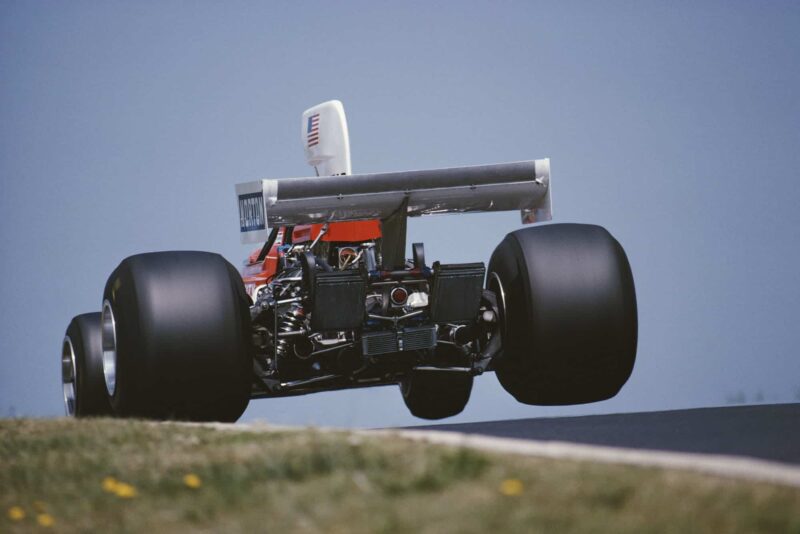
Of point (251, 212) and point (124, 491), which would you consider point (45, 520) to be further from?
point (251, 212)

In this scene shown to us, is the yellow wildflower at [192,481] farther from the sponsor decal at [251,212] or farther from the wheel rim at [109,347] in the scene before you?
the wheel rim at [109,347]

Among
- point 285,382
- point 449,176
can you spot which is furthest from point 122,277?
point 449,176

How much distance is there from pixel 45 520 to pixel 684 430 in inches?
183

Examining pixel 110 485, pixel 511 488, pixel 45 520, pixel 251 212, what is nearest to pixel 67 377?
pixel 251 212

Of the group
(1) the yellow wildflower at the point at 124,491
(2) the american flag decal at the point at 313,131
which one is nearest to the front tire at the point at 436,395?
(2) the american flag decal at the point at 313,131

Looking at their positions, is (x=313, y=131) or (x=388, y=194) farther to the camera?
(x=313, y=131)

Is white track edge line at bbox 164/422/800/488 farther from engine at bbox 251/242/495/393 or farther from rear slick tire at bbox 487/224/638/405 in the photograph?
rear slick tire at bbox 487/224/638/405

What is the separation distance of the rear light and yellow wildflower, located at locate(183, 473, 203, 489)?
16.1 feet

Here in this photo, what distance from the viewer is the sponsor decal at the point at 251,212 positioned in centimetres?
981

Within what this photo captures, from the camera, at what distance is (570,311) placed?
9945 mm

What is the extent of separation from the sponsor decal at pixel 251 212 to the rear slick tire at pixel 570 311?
196cm

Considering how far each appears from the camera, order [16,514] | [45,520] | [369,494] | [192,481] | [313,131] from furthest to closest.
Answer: [313,131], [192,481], [16,514], [45,520], [369,494]

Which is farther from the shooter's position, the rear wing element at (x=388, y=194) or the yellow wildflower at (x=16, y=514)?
the rear wing element at (x=388, y=194)

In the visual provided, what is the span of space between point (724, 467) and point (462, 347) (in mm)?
5899
